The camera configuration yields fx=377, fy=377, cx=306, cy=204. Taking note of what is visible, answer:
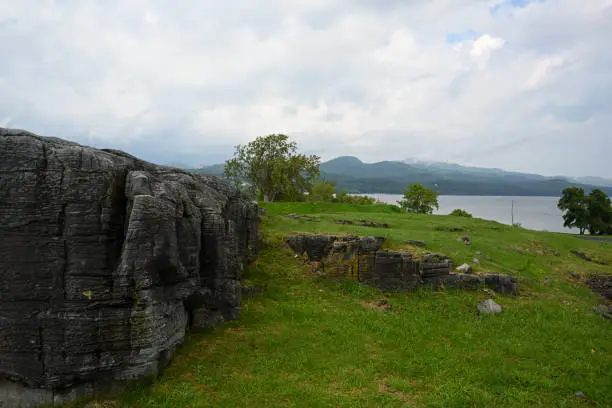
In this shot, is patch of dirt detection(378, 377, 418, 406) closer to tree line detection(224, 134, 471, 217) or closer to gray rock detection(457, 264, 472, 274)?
gray rock detection(457, 264, 472, 274)

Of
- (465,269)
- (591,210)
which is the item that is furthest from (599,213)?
(465,269)

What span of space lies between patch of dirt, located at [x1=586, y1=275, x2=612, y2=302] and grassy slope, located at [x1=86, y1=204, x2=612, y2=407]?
5.90 ft

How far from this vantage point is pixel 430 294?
24641 millimetres

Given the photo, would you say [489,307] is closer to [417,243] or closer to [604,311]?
[604,311]

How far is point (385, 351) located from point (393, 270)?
8443 mm

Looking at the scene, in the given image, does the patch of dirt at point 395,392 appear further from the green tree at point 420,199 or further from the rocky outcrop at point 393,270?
the green tree at point 420,199

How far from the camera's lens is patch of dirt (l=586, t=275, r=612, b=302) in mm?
29237

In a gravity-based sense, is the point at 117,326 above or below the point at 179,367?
above

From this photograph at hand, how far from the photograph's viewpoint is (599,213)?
78.2 metres

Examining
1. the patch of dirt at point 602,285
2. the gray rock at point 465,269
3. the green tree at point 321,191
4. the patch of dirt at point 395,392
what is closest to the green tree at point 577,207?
the green tree at point 321,191

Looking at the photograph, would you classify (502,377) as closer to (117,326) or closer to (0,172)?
(117,326)

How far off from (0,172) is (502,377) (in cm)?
2056

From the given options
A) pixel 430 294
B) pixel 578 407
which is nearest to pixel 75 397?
pixel 578 407

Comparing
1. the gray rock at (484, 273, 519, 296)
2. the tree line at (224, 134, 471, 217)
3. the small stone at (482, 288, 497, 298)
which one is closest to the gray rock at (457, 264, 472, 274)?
the gray rock at (484, 273, 519, 296)
